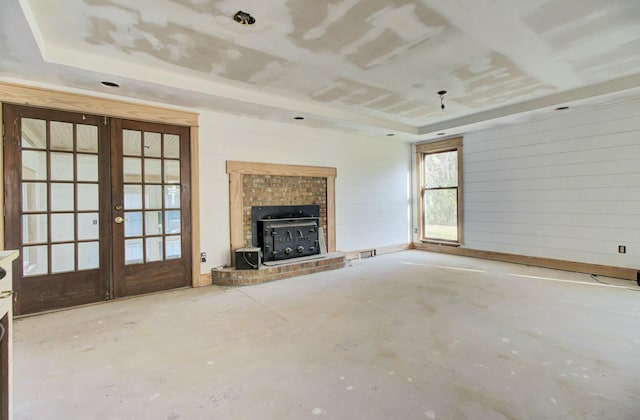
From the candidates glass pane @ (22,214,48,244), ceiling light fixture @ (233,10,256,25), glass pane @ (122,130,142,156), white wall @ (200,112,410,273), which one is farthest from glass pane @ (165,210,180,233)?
ceiling light fixture @ (233,10,256,25)

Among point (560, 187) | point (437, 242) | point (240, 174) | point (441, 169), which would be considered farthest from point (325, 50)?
point (437, 242)

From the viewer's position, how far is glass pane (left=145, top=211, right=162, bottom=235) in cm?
395

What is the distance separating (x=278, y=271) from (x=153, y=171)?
7.23ft

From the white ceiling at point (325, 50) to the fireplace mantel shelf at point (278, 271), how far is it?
2.30m

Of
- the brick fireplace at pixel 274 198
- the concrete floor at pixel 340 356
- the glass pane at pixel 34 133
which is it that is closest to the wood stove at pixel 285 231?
the brick fireplace at pixel 274 198

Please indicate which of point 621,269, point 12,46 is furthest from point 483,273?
point 12,46

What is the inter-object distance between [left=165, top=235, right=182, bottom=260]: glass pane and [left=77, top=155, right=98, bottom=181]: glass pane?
1119mm

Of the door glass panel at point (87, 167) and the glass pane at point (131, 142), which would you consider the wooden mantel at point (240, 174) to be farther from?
the door glass panel at point (87, 167)

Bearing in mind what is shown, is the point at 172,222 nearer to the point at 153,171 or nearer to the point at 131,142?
the point at 153,171

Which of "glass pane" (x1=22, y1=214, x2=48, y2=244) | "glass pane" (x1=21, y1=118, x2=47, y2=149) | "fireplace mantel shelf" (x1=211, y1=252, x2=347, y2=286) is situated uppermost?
"glass pane" (x1=21, y1=118, x2=47, y2=149)

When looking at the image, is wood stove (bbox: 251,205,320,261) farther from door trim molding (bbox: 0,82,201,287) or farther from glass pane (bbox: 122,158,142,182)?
glass pane (bbox: 122,158,142,182)

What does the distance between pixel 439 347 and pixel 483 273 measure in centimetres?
286

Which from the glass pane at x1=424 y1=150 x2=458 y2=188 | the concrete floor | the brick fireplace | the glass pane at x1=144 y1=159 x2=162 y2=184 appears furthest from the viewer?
the glass pane at x1=424 y1=150 x2=458 y2=188

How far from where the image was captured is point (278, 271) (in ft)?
15.1
